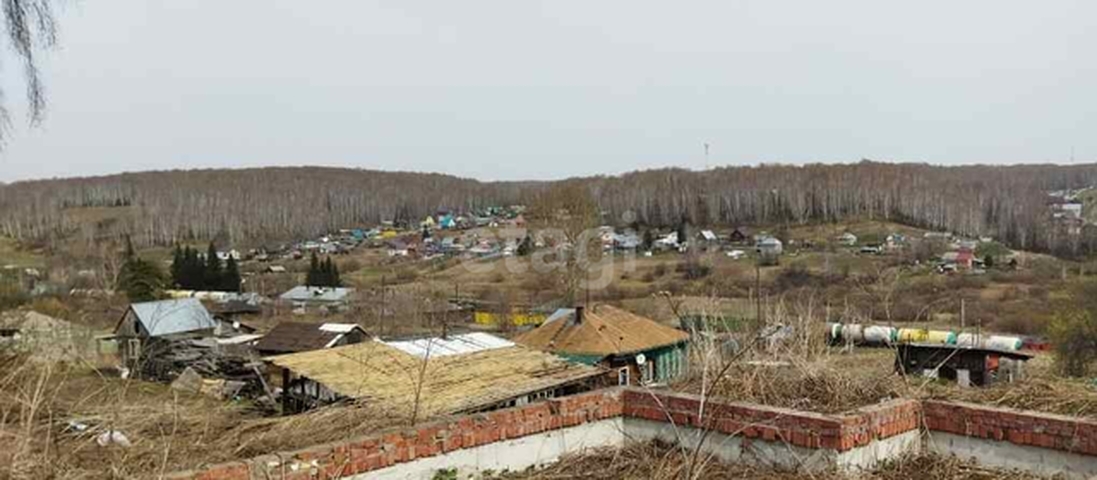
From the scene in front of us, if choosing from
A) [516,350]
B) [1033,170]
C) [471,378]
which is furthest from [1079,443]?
[1033,170]

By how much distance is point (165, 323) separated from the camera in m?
32.3

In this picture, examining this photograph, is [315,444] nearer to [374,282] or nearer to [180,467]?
[180,467]

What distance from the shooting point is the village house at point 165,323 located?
101 ft

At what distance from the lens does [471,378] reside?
36.5ft

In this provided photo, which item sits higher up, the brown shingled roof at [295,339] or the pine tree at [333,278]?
the brown shingled roof at [295,339]

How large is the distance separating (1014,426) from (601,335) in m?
15.4

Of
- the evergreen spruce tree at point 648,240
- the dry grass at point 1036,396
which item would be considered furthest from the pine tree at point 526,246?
the dry grass at point 1036,396

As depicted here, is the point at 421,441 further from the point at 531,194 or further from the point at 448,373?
the point at 531,194

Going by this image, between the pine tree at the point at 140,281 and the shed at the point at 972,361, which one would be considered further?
the pine tree at the point at 140,281

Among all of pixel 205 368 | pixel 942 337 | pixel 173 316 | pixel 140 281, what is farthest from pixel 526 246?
pixel 942 337

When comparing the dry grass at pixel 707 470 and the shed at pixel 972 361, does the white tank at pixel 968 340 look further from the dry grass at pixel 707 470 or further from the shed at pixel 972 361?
the dry grass at pixel 707 470

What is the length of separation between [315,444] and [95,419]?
1282mm

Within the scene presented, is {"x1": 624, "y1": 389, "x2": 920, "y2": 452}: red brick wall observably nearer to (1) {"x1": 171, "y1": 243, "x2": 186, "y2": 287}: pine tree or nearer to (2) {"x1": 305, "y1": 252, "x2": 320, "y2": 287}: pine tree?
(2) {"x1": 305, "y1": 252, "x2": 320, "y2": 287}: pine tree

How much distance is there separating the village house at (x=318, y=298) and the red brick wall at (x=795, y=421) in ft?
129
